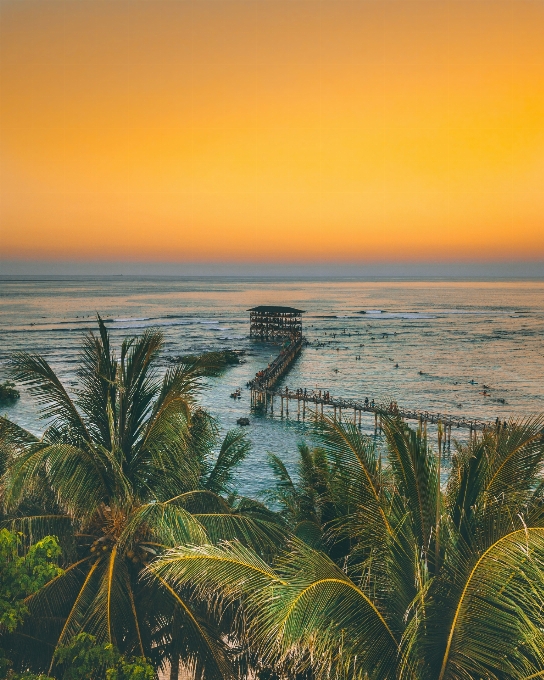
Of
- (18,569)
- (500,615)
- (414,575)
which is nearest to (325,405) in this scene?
(18,569)

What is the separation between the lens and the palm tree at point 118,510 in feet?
24.3

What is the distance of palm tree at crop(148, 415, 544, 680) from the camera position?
5.23 metres

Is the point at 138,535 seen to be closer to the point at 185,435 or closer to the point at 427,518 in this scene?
the point at 185,435

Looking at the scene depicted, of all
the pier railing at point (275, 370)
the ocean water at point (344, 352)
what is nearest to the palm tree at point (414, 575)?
the ocean water at point (344, 352)

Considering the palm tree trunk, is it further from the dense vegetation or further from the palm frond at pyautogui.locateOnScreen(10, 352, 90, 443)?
the palm frond at pyautogui.locateOnScreen(10, 352, 90, 443)

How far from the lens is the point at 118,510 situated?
8.05m

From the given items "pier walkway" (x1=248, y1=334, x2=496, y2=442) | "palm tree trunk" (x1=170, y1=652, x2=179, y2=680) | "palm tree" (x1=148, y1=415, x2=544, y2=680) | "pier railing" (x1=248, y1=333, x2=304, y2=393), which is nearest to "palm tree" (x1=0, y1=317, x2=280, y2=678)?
"palm tree trunk" (x1=170, y1=652, x2=179, y2=680)

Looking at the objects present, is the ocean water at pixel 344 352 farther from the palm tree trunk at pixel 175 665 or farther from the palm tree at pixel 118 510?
the palm tree trunk at pixel 175 665

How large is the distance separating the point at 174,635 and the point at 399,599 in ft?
10.7

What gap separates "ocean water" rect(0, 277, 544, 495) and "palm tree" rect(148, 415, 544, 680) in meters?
2.48

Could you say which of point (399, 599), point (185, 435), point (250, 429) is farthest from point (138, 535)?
point (250, 429)

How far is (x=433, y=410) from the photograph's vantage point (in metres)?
45.2

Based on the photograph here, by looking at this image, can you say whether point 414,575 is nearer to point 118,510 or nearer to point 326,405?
point 118,510

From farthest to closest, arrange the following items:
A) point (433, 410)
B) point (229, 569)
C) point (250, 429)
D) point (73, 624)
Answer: point (433, 410)
point (250, 429)
point (73, 624)
point (229, 569)
